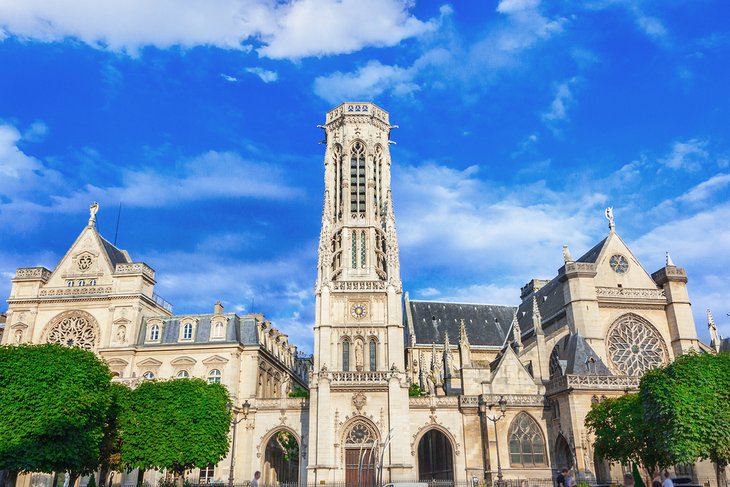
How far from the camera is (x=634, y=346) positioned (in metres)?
44.3

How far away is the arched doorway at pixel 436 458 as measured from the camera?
39562 millimetres


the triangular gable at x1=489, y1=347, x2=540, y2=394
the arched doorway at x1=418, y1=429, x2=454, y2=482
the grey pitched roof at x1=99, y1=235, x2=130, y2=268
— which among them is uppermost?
the grey pitched roof at x1=99, y1=235, x2=130, y2=268

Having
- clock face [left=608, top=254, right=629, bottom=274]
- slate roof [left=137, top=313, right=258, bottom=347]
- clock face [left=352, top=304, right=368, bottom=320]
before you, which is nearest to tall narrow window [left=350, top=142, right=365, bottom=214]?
clock face [left=352, top=304, right=368, bottom=320]

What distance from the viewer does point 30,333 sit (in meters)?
44.4

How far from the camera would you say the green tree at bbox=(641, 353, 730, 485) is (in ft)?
84.0

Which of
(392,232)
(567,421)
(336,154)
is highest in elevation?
(336,154)

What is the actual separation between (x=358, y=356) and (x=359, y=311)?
3.26 m

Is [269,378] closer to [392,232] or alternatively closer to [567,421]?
[392,232]

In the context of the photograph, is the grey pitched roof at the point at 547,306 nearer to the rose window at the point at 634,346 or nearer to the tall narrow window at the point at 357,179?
the rose window at the point at 634,346

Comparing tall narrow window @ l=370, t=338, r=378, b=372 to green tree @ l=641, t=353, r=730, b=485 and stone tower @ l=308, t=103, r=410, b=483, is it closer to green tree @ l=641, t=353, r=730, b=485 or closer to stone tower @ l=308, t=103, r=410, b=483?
stone tower @ l=308, t=103, r=410, b=483

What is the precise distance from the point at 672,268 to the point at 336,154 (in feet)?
94.5

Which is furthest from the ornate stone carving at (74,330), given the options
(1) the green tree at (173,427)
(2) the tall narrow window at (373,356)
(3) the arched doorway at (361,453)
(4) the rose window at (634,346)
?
(4) the rose window at (634,346)

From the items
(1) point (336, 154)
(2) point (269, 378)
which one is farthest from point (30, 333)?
(1) point (336, 154)

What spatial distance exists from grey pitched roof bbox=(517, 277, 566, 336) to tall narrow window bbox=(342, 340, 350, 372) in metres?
17.3
